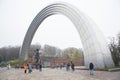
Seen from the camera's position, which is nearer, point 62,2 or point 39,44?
point 62,2

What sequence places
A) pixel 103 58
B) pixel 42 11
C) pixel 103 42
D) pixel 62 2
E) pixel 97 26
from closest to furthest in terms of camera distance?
pixel 103 58, pixel 103 42, pixel 97 26, pixel 62 2, pixel 42 11

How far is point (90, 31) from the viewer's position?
2823 cm

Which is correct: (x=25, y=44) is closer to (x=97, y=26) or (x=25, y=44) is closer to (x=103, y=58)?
(x=97, y=26)

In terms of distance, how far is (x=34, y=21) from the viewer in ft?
160

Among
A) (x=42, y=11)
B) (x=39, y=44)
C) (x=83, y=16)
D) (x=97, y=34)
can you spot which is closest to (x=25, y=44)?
(x=42, y=11)

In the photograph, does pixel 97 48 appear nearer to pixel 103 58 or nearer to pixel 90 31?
pixel 103 58

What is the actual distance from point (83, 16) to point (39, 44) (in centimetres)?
7896

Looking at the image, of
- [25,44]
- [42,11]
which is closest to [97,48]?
[42,11]

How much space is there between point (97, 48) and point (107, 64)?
282 cm

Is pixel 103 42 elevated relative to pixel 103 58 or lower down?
elevated

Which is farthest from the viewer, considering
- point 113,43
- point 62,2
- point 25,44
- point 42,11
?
point 25,44

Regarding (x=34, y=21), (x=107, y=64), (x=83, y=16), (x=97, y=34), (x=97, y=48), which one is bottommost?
(x=107, y=64)

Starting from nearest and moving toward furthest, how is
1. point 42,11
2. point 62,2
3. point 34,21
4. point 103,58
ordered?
point 103,58, point 62,2, point 42,11, point 34,21

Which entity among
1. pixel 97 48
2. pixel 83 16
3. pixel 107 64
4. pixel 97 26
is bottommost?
pixel 107 64
